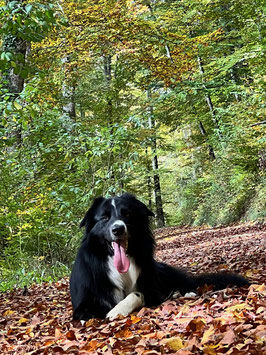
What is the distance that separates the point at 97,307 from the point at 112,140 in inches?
144

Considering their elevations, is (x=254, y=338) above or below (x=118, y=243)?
below

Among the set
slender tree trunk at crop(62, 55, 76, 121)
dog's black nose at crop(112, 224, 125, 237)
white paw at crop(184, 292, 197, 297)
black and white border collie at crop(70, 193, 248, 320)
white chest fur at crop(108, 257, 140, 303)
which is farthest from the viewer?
slender tree trunk at crop(62, 55, 76, 121)

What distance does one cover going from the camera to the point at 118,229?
3.56m

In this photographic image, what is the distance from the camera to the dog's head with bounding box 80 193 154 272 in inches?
143

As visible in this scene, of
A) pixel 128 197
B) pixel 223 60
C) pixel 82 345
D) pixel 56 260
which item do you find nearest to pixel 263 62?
pixel 223 60

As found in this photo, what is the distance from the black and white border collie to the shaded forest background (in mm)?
1513

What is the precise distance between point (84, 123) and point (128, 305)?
9513 mm

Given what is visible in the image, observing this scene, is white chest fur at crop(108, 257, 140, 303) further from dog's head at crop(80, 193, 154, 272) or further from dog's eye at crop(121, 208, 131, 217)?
dog's eye at crop(121, 208, 131, 217)

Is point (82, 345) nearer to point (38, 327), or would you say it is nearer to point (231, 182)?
point (38, 327)

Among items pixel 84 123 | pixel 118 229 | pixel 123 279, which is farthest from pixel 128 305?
pixel 84 123

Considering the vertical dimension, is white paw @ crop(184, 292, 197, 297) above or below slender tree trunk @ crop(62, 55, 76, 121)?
below

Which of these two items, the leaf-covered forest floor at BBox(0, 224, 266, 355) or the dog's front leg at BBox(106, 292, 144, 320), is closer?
the leaf-covered forest floor at BBox(0, 224, 266, 355)

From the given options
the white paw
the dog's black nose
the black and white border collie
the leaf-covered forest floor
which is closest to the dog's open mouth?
the black and white border collie

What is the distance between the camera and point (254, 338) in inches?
86.0
